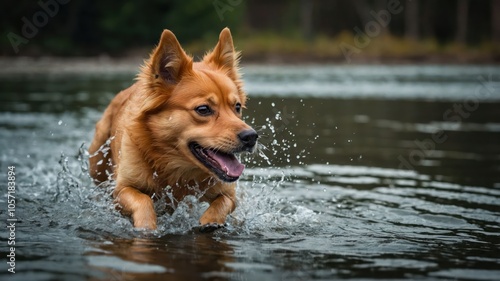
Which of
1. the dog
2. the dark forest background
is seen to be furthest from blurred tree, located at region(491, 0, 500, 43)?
the dog

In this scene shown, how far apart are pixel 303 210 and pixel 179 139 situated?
1.62m

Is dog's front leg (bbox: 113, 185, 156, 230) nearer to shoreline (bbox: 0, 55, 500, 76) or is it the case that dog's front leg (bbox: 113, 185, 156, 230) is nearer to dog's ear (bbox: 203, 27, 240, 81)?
dog's ear (bbox: 203, 27, 240, 81)

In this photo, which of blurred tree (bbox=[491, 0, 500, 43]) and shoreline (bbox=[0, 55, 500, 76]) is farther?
blurred tree (bbox=[491, 0, 500, 43])

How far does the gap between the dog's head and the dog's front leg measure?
31 cm

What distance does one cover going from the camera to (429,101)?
1927 centimetres

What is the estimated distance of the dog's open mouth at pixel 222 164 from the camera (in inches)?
226

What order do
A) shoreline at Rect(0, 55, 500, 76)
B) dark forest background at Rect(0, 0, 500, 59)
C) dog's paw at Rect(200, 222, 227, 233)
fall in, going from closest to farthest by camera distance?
dog's paw at Rect(200, 222, 227, 233) → shoreline at Rect(0, 55, 500, 76) → dark forest background at Rect(0, 0, 500, 59)

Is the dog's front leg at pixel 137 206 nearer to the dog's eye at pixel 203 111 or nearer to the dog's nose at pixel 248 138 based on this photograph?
the dog's eye at pixel 203 111

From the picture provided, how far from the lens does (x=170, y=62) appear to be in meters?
6.04

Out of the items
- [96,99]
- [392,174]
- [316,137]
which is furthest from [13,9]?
[392,174]

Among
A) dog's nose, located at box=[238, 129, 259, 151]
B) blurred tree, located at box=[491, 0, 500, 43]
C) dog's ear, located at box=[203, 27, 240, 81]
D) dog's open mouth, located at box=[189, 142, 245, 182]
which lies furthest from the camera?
blurred tree, located at box=[491, 0, 500, 43]

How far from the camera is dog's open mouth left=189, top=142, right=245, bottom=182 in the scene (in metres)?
5.75

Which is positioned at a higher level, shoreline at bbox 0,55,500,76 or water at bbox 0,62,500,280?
shoreline at bbox 0,55,500,76

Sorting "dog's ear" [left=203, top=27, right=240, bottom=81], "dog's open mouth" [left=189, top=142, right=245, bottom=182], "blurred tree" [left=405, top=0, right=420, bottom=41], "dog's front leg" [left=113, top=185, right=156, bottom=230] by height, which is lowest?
"dog's front leg" [left=113, top=185, right=156, bottom=230]
